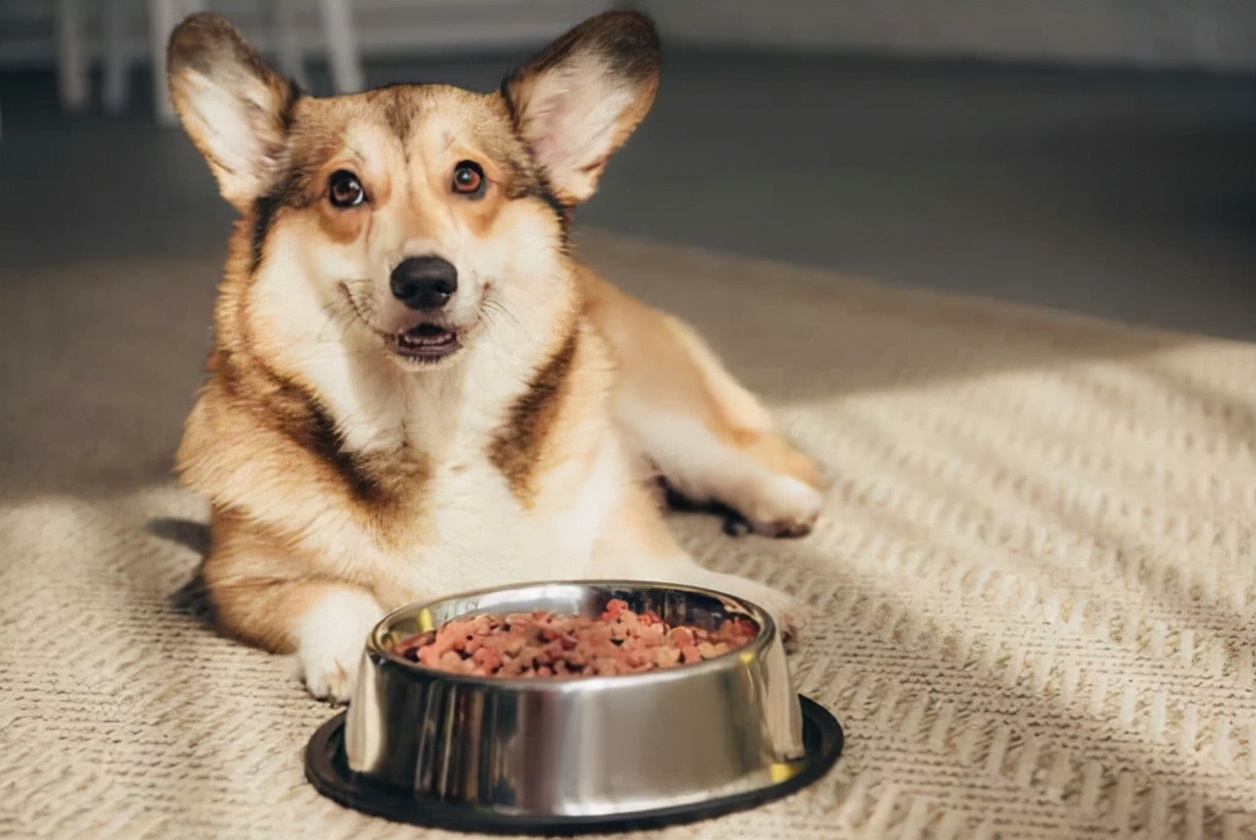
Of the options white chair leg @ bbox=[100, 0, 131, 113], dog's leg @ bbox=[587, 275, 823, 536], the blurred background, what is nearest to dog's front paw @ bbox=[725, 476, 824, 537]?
dog's leg @ bbox=[587, 275, 823, 536]

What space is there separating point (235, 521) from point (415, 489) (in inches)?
6.4

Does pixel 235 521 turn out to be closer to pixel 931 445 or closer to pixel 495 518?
pixel 495 518

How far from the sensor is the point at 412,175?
1223mm

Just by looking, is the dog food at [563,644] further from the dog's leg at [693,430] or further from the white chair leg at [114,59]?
the white chair leg at [114,59]

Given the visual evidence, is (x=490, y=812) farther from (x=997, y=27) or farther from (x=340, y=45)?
(x=997, y=27)

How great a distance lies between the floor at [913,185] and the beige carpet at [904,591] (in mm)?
527

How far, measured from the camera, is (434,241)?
118cm

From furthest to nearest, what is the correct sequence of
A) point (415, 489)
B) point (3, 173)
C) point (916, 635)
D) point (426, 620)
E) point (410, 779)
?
1. point (3, 173)
2. point (916, 635)
3. point (415, 489)
4. point (426, 620)
5. point (410, 779)

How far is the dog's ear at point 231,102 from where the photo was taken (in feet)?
4.19

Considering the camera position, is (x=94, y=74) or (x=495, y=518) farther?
(x=94, y=74)

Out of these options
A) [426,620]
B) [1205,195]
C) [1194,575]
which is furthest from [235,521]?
[1205,195]

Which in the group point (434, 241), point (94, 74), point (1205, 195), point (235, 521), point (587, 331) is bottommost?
point (94, 74)

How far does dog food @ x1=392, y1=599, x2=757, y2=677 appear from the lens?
1069 millimetres

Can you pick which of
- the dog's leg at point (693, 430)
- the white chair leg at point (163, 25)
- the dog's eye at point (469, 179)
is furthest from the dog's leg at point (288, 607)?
the white chair leg at point (163, 25)
